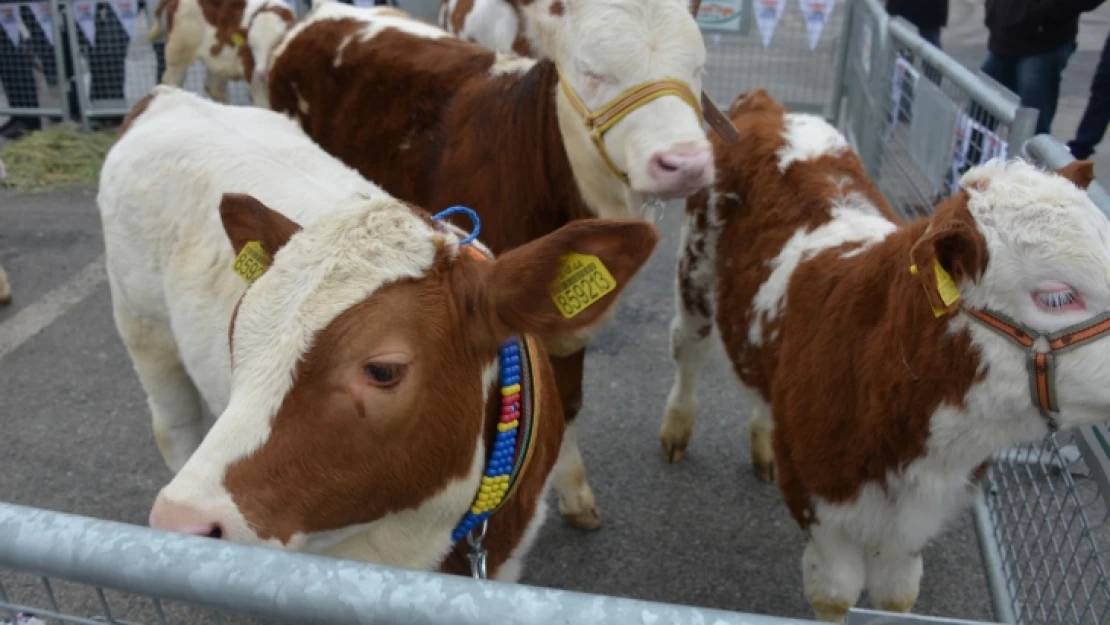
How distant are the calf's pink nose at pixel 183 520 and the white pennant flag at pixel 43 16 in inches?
317

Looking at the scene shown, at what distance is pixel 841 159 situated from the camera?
3.18m

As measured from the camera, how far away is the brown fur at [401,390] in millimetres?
1481

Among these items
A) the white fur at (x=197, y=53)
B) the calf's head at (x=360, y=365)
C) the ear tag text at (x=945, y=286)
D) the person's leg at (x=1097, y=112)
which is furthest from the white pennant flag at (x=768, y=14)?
the calf's head at (x=360, y=365)

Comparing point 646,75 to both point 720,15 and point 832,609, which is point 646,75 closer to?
point 832,609

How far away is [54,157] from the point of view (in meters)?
7.48

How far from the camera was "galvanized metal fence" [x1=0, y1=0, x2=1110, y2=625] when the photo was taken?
0.94 m

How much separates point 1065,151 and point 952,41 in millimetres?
11386

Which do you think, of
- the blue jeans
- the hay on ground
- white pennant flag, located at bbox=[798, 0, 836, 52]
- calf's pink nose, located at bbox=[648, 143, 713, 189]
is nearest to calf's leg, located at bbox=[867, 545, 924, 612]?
calf's pink nose, located at bbox=[648, 143, 713, 189]

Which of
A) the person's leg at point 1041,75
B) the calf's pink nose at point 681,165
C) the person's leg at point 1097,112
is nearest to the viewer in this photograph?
the calf's pink nose at point 681,165

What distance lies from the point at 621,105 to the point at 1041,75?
14.2 ft

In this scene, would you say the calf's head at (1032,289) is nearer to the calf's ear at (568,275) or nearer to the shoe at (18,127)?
the calf's ear at (568,275)

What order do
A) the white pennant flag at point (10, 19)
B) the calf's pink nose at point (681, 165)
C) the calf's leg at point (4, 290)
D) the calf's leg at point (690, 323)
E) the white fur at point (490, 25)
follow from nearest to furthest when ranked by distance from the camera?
the calf's pink nose at point (681, 165) → the calf's leg at point (690, 323) → the white fur at point (490, 25) → the calf's leg at point (4, 290) → the white pennant flag at point (10, 19)

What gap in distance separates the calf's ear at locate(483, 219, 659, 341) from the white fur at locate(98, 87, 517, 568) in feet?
0.51

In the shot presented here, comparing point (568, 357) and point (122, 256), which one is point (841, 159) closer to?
point (568, 357)
